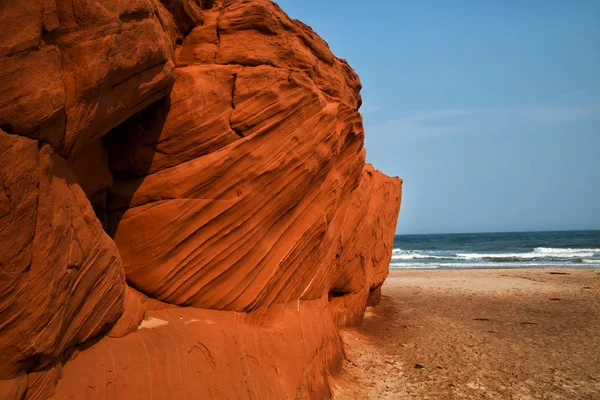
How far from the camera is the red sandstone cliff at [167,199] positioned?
3430 mm

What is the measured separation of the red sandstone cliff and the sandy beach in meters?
1.28

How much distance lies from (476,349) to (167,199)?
7.98 meters

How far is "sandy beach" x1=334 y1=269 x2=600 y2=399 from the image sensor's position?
841 cm

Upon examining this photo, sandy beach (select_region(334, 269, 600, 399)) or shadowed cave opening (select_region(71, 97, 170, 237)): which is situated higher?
shadowed cave opening (select_region(71, 97, 170, 237))

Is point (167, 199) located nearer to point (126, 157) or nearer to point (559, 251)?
point (126, 157)

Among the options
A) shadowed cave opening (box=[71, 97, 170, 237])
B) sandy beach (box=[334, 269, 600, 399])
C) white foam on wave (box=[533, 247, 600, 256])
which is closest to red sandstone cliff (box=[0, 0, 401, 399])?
shadowed cave opening (box=[71, 97, 170, 237])

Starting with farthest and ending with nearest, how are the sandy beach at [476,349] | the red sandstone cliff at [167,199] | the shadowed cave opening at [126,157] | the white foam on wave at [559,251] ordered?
the white foam on wave at [559,251] < the sandy beach at [476,349] < the shadowed cave opening at [126,157] < the red sandstone cliff at [167,199]

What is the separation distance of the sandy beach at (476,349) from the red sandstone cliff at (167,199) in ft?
4.19

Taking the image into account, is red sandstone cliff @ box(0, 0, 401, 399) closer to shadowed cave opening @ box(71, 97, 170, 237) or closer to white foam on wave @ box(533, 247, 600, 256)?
shadowed cave opening @ box(71, 97, 170, 237)

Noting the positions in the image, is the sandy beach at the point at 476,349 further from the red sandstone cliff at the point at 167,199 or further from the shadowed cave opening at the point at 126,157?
the shadowed cave opening at the point at 126,157

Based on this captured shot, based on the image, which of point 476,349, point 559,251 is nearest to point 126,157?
point 476,349

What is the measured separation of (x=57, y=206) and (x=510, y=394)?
7667 millimetres

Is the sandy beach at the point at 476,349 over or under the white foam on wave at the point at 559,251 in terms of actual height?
under

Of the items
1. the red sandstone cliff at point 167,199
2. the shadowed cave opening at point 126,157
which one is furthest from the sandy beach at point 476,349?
the shadowed cave opening at point 126,157
